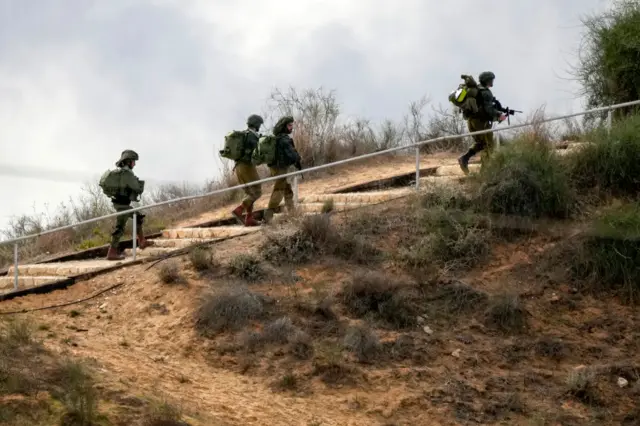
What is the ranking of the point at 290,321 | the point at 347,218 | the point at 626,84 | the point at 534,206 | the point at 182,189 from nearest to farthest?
the point at 290,321 < the point at 534,206 < the point at 347,218 < the point at 626,84 < the point at 182,189

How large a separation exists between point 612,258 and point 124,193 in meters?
7.42

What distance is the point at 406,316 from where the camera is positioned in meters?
12.3

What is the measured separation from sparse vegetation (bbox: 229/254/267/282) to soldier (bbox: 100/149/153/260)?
→ 2.88m

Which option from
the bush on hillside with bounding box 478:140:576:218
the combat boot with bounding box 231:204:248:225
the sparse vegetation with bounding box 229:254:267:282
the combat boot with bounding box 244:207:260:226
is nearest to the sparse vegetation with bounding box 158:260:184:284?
the sparse vegetation with bounding box 229:254:267:282

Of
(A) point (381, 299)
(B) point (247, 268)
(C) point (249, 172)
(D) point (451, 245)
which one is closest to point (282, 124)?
(C) point (249, 172)

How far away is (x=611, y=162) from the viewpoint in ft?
48.7

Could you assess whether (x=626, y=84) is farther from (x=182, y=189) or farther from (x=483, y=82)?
(x=182, y=189)

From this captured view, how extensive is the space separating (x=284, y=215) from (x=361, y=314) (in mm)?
3573

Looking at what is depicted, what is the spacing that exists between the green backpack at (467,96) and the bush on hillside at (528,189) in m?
1.74

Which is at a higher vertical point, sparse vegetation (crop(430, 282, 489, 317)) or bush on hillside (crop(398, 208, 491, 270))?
bush on hillside (crop(398, 208, 491, 270))

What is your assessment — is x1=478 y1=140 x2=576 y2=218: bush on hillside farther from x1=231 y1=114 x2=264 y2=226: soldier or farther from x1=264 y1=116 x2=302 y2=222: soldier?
x1=231 y1=114 x2=264 y2=226: soldier

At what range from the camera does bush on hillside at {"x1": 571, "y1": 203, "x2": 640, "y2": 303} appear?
502 inches

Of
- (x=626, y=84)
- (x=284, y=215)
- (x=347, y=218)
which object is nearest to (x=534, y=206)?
(x=347, y=218)

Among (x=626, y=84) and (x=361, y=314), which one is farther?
(x=626, y=84)
